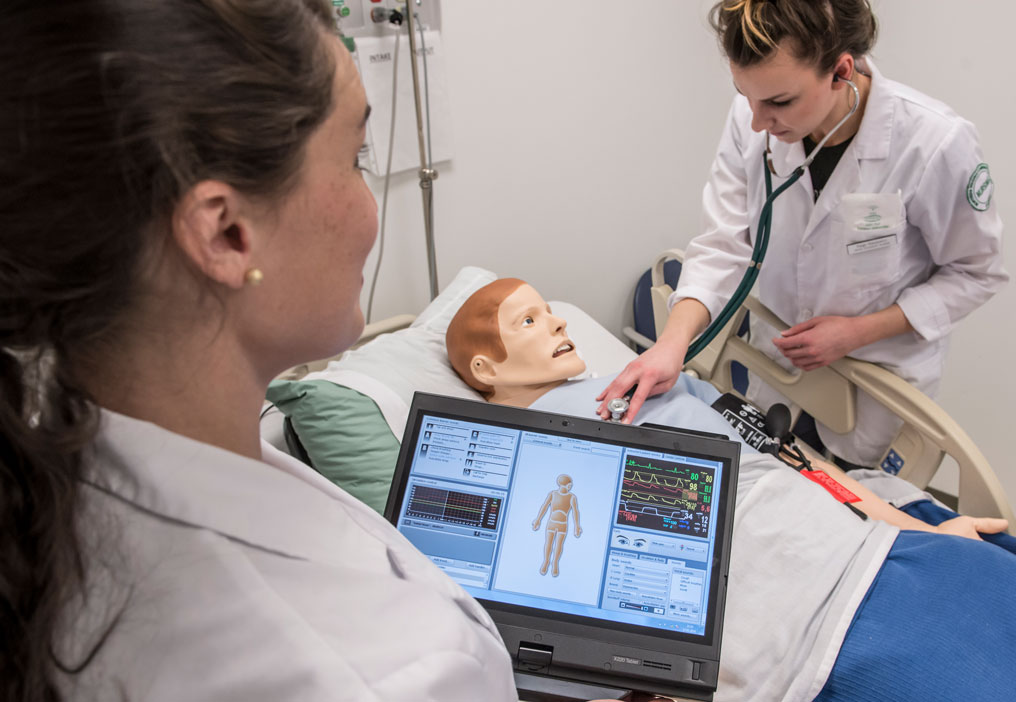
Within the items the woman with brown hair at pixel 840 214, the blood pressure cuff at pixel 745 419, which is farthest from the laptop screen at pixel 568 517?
the blood pressure cuff at pixel 745 419

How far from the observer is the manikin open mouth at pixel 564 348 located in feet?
6.06

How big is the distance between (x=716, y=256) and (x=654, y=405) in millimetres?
407

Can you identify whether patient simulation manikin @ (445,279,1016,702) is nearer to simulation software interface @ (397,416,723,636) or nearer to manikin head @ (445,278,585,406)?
simulation software interface @ (397,416,723,636)

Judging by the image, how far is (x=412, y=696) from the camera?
52 cm

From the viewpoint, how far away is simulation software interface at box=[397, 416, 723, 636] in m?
1.01

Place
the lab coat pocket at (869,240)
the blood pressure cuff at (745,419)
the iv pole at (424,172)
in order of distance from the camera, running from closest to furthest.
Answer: the lab coat pocket at (869,240)
the blood pressure cuff at (745,419)
the iv pole at (424,172)

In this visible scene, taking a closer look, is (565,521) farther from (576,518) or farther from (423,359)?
(423,359)

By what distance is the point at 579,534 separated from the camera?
107 cm

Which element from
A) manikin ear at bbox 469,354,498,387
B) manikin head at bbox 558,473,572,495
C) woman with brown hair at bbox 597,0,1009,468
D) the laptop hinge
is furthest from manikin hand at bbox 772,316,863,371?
the laptop hinge

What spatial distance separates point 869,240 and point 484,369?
0.92 metres

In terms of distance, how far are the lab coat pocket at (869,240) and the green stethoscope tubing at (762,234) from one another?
134 millimetres

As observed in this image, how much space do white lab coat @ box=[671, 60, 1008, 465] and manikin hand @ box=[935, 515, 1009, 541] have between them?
1.01ft

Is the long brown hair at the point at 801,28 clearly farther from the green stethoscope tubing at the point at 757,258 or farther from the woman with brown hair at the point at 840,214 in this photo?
the green stethoscope tubing at the point at 757,258

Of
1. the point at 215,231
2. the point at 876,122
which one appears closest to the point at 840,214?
the point at 876,122
